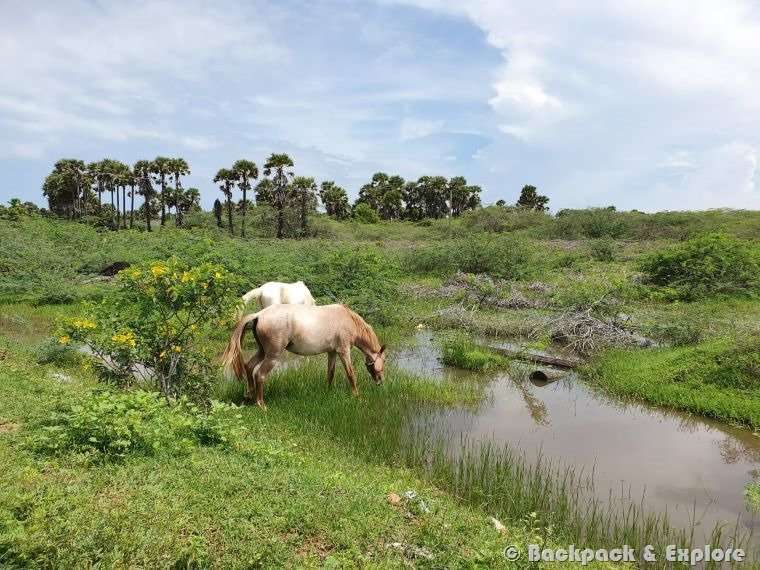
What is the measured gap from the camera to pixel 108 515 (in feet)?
12.3

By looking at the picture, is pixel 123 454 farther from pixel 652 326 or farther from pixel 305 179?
pixel 305 179

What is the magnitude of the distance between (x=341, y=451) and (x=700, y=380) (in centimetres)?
663

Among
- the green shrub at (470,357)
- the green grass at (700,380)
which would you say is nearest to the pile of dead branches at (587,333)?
the green grass at (700,380)

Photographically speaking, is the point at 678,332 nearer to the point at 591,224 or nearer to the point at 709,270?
the point at 709,270

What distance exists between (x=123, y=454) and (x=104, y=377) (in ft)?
8.95

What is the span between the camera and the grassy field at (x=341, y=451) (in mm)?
3781

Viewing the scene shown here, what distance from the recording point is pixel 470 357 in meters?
11.5

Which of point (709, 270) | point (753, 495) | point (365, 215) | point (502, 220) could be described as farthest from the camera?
point (365, 215)

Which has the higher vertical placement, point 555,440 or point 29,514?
point 29,514

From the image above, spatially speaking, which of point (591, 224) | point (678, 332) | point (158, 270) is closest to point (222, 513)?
point (158, 270)

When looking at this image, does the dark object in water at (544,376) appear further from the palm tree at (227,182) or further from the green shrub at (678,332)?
the palm tree at (227,182)

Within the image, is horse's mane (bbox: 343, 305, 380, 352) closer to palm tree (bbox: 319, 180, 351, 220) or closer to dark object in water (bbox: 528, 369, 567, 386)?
dark object in water (bbox: 528, 369, 567, 386)

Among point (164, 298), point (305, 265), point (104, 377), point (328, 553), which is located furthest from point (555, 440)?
point (305, 265)

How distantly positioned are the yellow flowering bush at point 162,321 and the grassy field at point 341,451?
0.44 m
